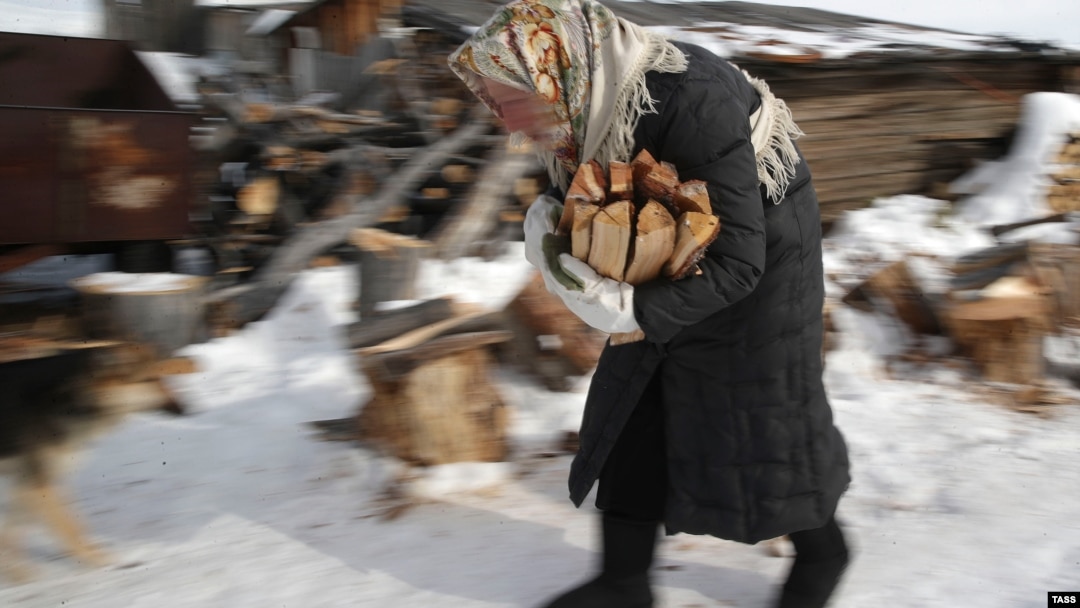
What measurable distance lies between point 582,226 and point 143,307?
288cm

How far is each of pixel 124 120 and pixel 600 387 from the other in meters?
2.28

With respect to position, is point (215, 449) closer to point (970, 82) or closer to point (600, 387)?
point (600, 387)

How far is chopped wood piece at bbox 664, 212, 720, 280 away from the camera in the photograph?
5.54 feet

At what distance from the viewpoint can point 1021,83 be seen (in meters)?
7.15

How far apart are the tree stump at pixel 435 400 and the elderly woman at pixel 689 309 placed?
962 mm

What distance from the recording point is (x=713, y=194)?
1732mm

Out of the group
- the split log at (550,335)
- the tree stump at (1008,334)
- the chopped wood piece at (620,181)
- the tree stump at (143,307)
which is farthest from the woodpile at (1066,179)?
the tree stump at (143,307)

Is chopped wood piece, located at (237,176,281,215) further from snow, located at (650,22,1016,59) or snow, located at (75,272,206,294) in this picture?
snow, located at (650,22,1016,59)

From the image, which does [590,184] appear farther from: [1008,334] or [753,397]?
[1008,334]

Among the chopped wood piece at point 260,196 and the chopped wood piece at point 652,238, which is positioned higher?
the chopped wood piece at point 652,238

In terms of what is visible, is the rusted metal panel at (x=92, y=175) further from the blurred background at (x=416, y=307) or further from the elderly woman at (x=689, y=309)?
the elderly woman at (x=689, y=309)

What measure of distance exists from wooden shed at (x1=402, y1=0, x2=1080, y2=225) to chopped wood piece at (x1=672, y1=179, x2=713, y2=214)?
439cm

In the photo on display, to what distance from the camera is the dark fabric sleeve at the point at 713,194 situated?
5.68 feet

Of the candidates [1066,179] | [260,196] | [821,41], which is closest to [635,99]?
[260,196]
